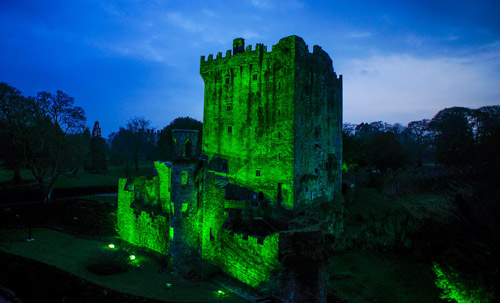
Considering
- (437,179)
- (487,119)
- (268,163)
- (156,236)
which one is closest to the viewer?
(156,236)

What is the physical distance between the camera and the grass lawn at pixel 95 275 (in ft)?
52.0

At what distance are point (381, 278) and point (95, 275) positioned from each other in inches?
802

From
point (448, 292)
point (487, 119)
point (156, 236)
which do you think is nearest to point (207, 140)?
point (156, 236)

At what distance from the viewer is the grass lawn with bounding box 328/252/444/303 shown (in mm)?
20156

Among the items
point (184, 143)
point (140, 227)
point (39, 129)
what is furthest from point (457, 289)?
point (39, 129)

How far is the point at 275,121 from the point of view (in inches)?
1088

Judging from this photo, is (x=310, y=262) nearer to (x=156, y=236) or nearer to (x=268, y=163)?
(x=156, y=236)

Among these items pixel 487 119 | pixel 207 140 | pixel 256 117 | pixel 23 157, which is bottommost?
pixel 23 157

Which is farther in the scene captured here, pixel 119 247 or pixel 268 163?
pixel 268 163

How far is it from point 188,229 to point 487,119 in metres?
61.6

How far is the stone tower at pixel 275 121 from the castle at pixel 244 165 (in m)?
0.09

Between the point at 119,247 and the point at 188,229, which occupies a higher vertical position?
the point at 188,229

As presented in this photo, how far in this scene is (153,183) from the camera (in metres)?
28.0

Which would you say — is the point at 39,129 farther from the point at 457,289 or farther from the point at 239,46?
the point at 457,289
